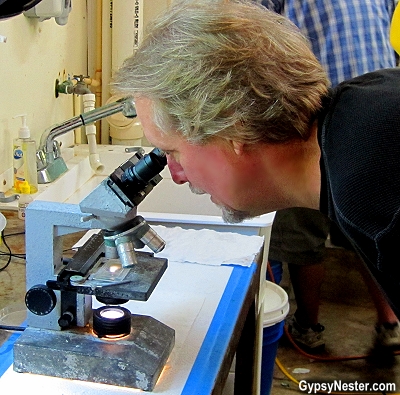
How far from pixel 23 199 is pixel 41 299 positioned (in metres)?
0.68

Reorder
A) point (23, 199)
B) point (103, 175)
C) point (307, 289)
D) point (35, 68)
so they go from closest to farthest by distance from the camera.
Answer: point (23, 199), point (35, 68), point (103, 175), point (307, 289)

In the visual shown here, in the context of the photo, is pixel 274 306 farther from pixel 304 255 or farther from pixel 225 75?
pixel 225 75

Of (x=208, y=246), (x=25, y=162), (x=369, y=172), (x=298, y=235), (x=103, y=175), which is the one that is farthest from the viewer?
(x=298, y=235)

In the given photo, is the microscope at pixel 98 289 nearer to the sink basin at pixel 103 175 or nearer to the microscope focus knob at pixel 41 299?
the microscope focus knob at pixel 41 299

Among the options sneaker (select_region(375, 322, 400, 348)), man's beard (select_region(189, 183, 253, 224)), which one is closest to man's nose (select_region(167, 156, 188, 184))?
man's beard (select_region(189, 183, 253, 224))

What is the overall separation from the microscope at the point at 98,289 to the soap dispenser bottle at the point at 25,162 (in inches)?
29.3

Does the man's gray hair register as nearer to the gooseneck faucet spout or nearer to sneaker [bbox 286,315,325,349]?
the gooseneck faucet spout

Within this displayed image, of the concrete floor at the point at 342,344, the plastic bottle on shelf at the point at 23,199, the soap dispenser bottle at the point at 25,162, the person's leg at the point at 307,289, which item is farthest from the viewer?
the person's leg at the point at 307,289

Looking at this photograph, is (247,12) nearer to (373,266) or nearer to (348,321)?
(373,266)

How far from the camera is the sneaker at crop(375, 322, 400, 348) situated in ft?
7.97

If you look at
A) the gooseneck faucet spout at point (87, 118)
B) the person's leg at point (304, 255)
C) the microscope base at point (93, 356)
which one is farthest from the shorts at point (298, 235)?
the microscope base at point (93, 356)

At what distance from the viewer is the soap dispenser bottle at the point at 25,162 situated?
169cm

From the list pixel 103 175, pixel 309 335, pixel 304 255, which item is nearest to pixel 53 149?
pixel 103 175

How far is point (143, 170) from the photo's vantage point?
2.97ft
